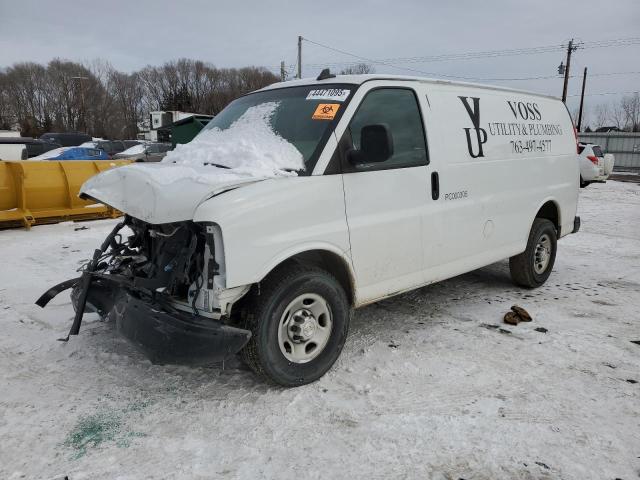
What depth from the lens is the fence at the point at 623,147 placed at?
33281mm

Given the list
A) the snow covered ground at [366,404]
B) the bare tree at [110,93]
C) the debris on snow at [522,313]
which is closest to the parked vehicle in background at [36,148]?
the snow covered ground at [366,404]

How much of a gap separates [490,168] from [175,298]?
318cm

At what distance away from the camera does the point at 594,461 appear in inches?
107

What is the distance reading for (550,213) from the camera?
237 inches

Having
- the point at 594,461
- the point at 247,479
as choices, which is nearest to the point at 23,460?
the point at 247,479

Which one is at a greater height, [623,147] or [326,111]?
[326,111]

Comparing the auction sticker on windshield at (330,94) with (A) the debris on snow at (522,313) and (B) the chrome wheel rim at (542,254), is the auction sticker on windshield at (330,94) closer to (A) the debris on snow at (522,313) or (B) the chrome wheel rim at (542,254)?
(A) the debris on snow at (522,313)

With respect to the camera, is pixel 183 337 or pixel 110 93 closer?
pixel 183 337

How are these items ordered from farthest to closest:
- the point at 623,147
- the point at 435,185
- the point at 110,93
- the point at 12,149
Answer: the point at 110,93 < the point at 623,147 < the point at 12,149 < the point at 435,185

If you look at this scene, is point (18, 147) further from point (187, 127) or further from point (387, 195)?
point (387, 195)

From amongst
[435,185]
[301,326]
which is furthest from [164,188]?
[435,185]

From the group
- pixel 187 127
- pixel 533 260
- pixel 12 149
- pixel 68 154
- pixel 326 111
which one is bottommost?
pixel 533 260

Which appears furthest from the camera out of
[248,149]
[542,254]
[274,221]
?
[542,254]

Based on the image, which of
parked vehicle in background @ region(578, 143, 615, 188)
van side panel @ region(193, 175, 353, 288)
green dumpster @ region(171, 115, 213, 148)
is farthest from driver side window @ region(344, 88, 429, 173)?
parked vehicle in background @ region(578, 143, 615, 188)
